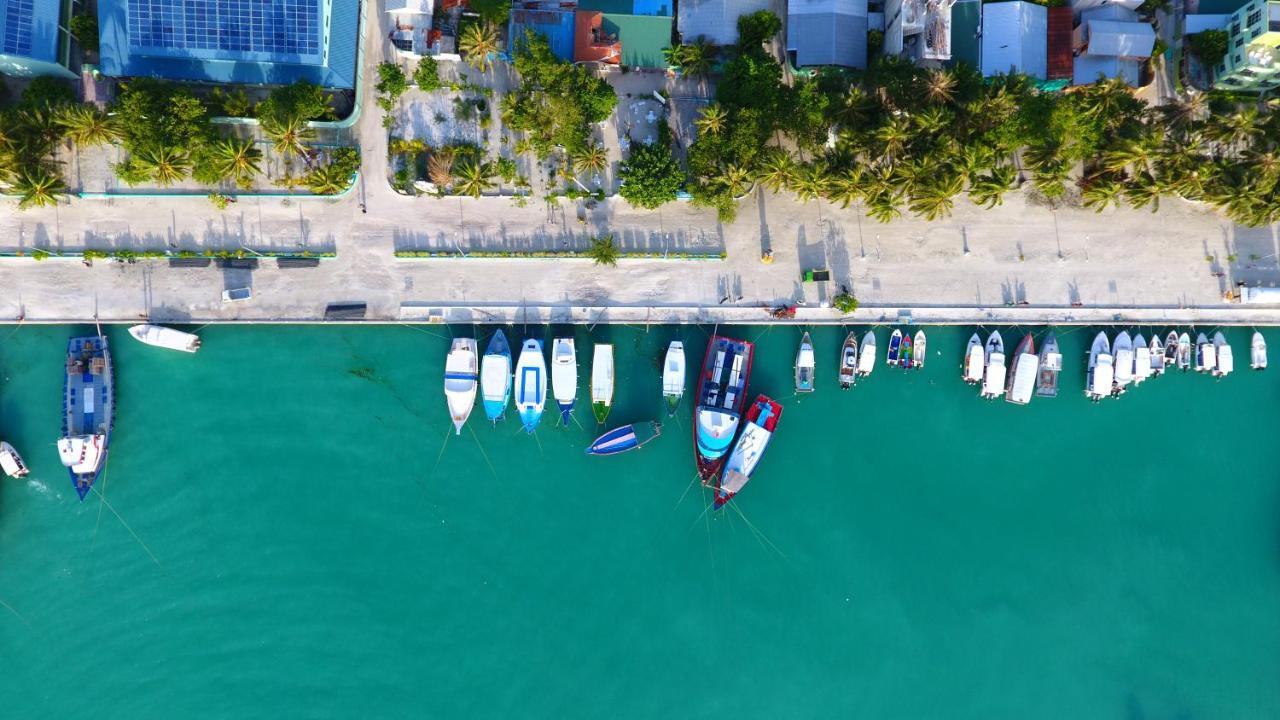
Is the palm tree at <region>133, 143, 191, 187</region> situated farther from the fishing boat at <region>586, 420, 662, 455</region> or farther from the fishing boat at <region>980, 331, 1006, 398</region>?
the fishing boat at <region>980, 331, 1006, 398</region>

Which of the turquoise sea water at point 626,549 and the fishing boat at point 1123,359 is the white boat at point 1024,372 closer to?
the turquoise sea water at point 626,549

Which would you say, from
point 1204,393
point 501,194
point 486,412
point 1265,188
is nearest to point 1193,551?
point 1204,393

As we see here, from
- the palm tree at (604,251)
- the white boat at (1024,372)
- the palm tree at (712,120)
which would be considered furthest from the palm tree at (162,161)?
the white boat at (1024,372)

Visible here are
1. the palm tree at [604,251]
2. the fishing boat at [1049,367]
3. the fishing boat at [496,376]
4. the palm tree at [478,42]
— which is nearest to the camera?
the palm tree at [478,42]

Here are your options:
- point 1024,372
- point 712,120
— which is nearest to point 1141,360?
point 1024,372

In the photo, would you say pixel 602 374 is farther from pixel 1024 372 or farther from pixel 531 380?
pixel 1024 372

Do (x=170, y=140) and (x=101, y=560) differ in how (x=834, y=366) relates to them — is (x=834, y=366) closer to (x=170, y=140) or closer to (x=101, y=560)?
(x=170, y=140)
